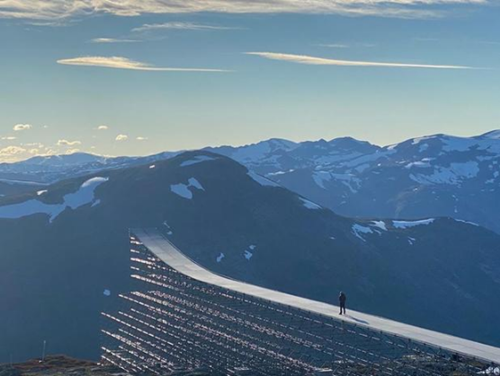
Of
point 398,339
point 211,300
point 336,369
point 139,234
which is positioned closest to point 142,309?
point 139,234

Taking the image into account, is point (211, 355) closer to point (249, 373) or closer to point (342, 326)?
point (249, 373)

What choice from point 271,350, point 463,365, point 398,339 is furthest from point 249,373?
point 463,365

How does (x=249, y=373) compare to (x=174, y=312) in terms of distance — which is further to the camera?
(x=174, y=312)

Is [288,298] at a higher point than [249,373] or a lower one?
higher

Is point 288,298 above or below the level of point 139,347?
above

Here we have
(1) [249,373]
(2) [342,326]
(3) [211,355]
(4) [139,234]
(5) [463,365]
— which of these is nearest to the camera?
(5) [463,365]


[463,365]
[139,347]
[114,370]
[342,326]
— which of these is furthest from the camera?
[139,347]

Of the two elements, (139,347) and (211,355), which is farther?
(139,347)

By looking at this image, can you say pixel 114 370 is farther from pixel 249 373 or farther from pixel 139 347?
pixel 249 373

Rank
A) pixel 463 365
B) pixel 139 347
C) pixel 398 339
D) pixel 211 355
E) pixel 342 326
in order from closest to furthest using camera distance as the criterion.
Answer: pixel 463 365, pixel 398 339, pixel 342 326, pixel 211 355, pixel 139 347

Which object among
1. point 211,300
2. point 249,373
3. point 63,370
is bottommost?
point 63,370
